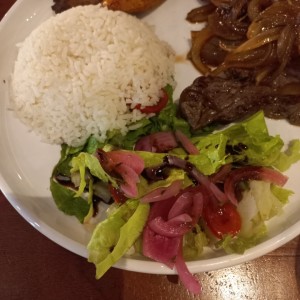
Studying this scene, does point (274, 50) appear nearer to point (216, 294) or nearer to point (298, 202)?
point (298, 202)

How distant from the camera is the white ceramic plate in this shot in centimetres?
231

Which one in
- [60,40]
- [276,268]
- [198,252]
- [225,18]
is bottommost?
[276,268]

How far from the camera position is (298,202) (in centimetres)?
251

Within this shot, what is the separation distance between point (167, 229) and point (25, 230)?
118 centimetres

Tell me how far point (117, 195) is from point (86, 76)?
917mm

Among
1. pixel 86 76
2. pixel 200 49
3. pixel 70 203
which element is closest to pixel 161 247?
pixel 70 203

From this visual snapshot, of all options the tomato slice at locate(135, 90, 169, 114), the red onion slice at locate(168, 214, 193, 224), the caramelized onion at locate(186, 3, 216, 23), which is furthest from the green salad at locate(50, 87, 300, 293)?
the caramelized onion at locate(186, 3, 216, 23)

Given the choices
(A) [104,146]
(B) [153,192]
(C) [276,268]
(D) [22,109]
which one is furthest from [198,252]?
(D) [22,109]

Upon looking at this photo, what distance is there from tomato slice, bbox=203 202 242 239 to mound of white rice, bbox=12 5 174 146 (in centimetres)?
87

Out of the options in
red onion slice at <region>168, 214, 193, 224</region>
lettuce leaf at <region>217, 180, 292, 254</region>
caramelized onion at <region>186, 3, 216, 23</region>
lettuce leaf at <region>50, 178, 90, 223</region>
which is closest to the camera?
red onion slice at <region>168, 214, 193, 224</region>

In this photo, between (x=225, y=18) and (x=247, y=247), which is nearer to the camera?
(x=247, y=247)

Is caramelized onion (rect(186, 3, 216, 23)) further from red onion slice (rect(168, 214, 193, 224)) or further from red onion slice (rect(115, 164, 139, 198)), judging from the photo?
red onion slice (rect(168, 214, 193, 224))

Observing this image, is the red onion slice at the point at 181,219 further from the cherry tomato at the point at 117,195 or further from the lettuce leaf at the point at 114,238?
the cherry tomato at the point at 117,195

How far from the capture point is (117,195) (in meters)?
2.43
